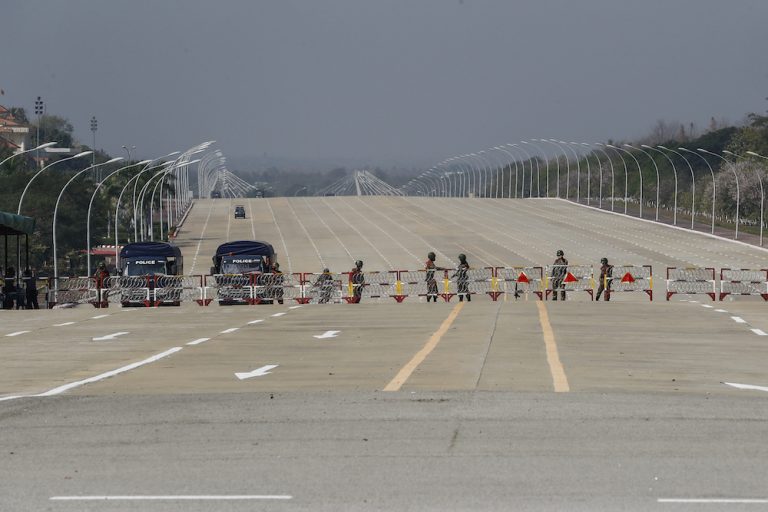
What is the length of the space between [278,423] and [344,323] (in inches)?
698

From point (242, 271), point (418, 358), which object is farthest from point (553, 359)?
point (242, 271)

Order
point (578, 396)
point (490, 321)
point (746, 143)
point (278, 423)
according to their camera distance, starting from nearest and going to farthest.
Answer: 1. point (278, 423)
2. point (578, 396)
3. point (490, 321)
4. point (746, 143)

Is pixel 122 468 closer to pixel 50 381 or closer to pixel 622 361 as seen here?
pixel 50 381

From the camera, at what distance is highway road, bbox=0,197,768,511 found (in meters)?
9.94

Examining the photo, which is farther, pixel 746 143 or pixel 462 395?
pixel 746 143

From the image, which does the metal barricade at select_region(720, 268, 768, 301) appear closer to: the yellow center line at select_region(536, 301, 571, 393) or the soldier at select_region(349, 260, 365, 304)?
the soldier at select_region(349, 260, 365, 304)

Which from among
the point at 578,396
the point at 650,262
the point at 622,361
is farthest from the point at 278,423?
the point at 650,262

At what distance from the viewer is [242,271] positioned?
5650 cm

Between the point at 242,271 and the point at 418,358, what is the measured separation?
36073mm

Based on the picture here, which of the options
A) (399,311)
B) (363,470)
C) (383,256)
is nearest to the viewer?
(363,470)

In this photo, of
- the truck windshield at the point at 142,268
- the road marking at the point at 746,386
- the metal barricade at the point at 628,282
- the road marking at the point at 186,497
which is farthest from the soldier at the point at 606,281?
the road marking at the point at 186,497

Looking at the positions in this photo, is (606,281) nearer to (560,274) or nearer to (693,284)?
(560,274)

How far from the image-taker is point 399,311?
3622cm

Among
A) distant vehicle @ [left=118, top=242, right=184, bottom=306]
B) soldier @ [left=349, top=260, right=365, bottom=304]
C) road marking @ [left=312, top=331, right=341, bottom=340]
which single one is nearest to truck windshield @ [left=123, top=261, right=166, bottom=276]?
distant vehicle @ [left=118, top=242, right=184, bottom=306]
